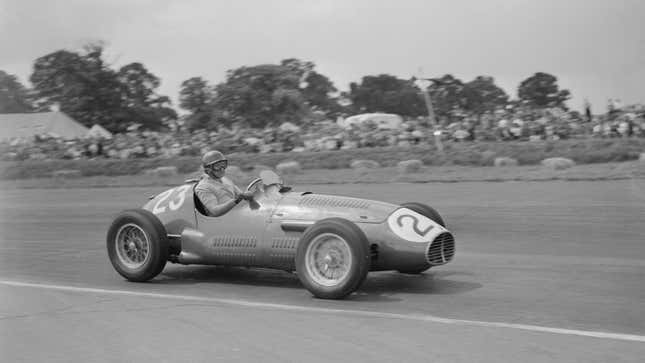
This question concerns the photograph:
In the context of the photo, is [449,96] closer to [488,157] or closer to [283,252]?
[488,157]

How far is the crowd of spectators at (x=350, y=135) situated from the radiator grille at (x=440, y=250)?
1337 centimetres

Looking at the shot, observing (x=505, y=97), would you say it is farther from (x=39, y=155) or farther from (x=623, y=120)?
(x=39, y=155)

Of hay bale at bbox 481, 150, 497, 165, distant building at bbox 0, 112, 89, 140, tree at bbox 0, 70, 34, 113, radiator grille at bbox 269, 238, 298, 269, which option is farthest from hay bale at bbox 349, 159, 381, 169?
radiator grille at bbox 269, 238, 298, 269

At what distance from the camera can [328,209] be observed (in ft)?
20.0

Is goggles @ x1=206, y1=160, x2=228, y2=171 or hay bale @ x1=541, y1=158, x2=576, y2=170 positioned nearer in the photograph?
goggles @ x1=206, y1=160, x2=228, y2=171

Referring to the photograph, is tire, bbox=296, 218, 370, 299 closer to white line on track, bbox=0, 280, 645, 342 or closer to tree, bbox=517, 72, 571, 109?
white line on track, bbox=0, 280, 645, 342

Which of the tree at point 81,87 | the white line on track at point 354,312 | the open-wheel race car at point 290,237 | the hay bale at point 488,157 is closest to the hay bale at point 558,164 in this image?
the hay bale at point 488,157

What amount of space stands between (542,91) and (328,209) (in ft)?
70.7

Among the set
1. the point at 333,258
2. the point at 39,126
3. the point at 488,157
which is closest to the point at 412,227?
the point at 333,258

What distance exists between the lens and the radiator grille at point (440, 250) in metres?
5.75

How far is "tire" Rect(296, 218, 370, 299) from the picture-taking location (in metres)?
5.41

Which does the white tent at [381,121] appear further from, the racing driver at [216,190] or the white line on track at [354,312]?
the white line on track at [354,312]

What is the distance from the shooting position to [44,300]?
597 cm

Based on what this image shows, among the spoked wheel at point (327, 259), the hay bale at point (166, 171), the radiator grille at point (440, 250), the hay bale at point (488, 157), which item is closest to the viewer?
the spoked wheel at point (327, 259)
